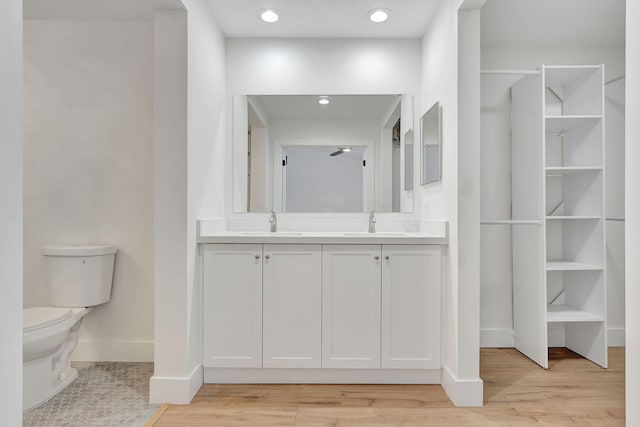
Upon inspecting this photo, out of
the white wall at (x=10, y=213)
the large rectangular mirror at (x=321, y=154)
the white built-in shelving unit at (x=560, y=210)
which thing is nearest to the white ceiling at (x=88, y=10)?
the large rectangular mirror at (x=321, y=154)

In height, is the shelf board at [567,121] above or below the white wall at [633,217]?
above

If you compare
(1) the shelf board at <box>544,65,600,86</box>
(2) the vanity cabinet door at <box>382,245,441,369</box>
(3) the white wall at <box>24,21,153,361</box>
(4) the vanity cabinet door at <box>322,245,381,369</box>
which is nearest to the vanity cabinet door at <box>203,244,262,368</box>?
(4) the vanity cabinet door at <box>322,245,381,369</box>

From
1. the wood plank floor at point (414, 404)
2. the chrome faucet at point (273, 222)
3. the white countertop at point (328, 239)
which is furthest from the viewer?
the chrome faucet at point (273, 222)

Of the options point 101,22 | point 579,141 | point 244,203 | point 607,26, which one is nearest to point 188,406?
point 244,203

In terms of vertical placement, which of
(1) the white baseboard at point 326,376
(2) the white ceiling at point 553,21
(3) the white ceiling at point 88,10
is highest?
(2) the white ceiling at point 553,21

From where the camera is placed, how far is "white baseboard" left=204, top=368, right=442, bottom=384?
2.32m

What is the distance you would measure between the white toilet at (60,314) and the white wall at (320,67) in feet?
3.15

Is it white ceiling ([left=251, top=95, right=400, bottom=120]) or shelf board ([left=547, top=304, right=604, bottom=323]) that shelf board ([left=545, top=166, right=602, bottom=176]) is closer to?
shelf board ([left=547, top=304, right=604, bottom=323])

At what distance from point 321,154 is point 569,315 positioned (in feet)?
6.74

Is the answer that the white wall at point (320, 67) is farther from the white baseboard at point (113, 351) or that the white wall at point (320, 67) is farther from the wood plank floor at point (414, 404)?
the wood plank floor at point (414, 404)

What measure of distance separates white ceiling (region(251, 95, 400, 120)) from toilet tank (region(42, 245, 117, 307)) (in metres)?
1.53

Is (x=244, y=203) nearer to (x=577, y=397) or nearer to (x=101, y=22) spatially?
Result: (x=101, y=22)

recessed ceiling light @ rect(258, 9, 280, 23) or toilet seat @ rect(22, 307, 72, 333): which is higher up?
recessed ceiling light @ rect(258, 9, 280, 23)

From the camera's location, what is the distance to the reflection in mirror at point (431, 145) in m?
2.44
